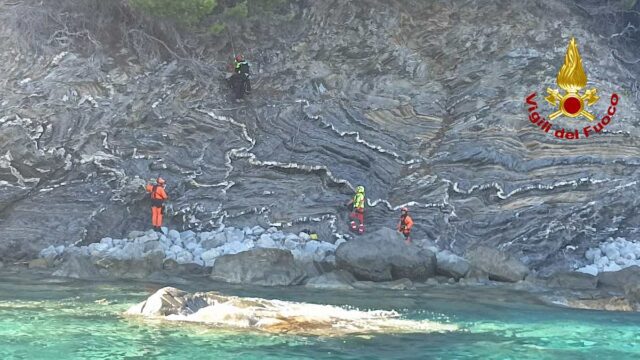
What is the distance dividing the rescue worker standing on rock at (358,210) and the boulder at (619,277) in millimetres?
6977

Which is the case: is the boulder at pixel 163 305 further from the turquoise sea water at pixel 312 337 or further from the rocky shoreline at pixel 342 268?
the rocky shoreline at pixel 342 268

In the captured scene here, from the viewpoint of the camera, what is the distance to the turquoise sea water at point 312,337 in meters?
9.83

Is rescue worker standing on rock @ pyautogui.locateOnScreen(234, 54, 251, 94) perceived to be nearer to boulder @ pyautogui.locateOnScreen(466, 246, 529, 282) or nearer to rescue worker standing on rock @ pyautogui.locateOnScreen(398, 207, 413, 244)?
rescue worker standing on rock @ pyautogui.locateOnScreen(398, 207, 413, 244)

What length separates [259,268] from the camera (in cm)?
1748

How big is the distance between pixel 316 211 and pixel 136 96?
7.62 metres

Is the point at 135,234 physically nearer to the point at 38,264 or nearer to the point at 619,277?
the point at 38,264

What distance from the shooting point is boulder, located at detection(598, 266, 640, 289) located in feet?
58.1

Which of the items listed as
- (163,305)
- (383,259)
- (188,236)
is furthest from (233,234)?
(163,305)

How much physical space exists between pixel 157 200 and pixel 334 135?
20.8 feet

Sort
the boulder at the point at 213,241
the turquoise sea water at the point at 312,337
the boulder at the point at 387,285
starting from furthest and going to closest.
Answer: the boulder at the point at 213,241
the boulder at the point at 387,285
the turquoise sea water at the point at 312,337

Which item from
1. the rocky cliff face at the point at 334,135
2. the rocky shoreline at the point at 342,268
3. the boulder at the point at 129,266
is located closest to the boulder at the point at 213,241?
the rocky shoreline at the point at 342,268

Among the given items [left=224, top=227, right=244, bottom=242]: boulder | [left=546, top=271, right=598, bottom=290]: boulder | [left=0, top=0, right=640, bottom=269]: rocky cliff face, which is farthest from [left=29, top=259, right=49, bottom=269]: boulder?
[left=546, top=271, right=598, bottom=290]: boulder

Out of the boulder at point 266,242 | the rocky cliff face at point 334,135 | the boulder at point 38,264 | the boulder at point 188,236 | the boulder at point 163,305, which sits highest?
the rocky cliff face at point 334,135

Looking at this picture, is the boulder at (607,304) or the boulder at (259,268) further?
the boulder at (259,268)
